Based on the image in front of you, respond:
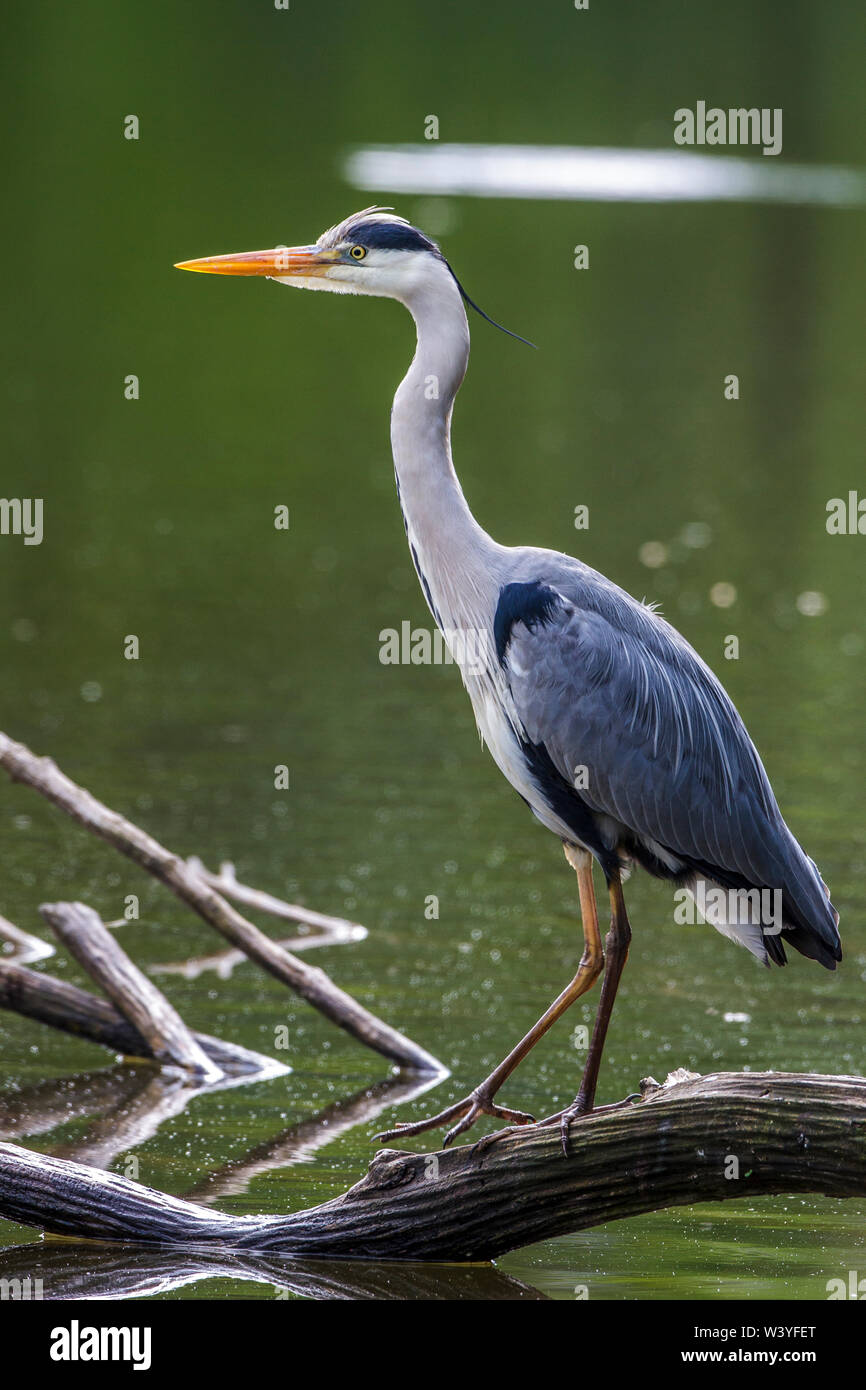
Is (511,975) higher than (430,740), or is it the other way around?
(430,740)

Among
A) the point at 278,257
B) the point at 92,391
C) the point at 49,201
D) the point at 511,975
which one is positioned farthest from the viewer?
the point at 49,201

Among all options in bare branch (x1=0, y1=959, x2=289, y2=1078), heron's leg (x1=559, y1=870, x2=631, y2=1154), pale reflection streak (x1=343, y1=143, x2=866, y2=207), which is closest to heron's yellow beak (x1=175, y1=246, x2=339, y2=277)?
heron's leg (x1=559, y1=870, x2=631, y2=1154)

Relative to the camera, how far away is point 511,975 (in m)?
10.5

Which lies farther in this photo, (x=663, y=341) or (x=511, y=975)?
(x=663, y=341)

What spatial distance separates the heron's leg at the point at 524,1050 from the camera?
22.1 feet

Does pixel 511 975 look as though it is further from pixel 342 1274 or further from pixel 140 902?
pixel 342 1274

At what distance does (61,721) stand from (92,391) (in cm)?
1454

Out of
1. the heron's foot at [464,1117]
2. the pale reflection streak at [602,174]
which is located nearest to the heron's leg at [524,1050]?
the heron's foot at [464,1117]

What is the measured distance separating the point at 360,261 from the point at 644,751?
1983mm

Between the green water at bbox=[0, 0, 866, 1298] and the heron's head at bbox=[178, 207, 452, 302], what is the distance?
3.42m

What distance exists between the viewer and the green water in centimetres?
913
